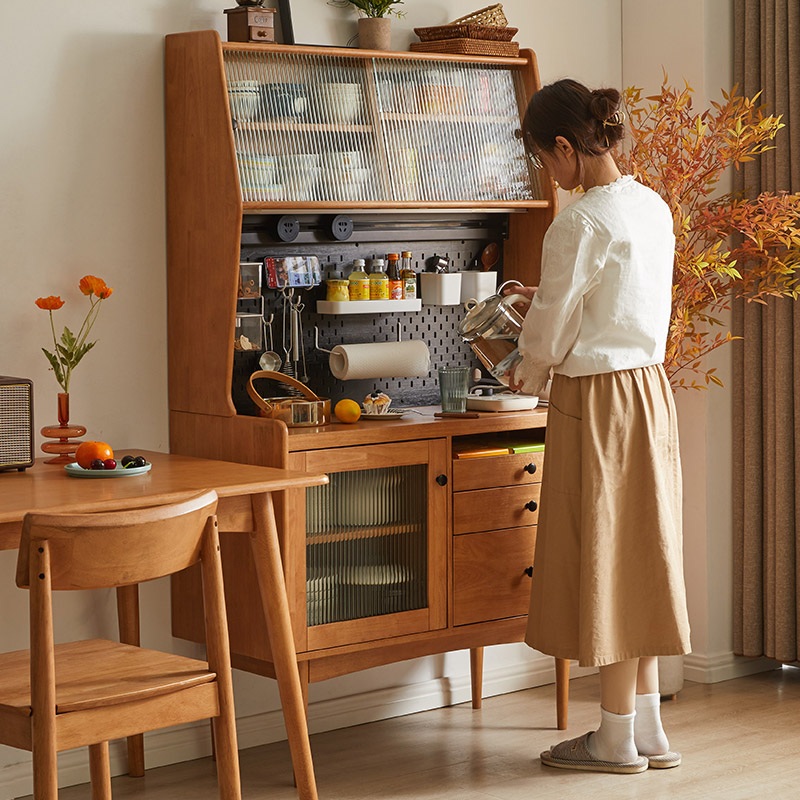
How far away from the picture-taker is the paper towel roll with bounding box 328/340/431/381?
3451 millimetres

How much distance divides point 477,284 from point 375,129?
608 mm

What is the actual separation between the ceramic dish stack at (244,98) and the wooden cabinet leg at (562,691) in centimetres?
171

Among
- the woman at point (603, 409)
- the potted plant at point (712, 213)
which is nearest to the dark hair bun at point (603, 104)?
the woman at point (603, 409)

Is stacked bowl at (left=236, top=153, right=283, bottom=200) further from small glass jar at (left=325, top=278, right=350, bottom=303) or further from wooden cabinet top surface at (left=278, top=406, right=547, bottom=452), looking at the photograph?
wooden cabinet top surface at (left=278, top=406, right=547, bottom=452)

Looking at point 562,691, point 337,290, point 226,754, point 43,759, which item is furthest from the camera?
point 562,691

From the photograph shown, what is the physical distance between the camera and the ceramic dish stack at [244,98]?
3205 mm

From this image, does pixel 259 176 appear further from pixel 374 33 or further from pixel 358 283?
pixel 374 33

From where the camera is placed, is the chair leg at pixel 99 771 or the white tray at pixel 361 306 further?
the white tray at pixel 361 306

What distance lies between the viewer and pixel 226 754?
7.80 feet

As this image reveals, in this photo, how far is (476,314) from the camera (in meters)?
3.33

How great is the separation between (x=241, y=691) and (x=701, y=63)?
92.2 inches

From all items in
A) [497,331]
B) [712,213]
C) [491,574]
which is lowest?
[491,574]

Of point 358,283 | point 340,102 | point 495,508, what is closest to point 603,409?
point 495,508

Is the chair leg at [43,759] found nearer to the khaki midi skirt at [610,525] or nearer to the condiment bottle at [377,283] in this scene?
the khaki midi skirt at [610,525]
